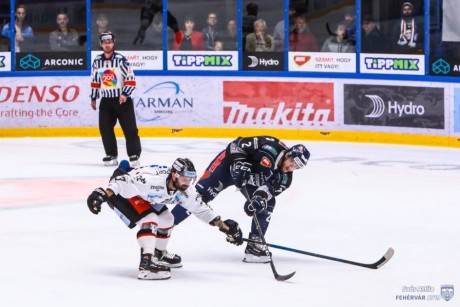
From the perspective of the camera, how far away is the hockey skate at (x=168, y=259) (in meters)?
9.55

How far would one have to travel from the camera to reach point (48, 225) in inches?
458

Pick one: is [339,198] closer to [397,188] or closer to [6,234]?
[397,188]

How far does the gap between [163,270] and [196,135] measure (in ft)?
31.3

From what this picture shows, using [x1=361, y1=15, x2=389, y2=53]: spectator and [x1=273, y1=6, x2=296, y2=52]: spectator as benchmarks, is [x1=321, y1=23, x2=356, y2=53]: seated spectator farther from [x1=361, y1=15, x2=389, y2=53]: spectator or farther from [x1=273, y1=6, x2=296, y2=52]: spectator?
[x1=273, y1=6, x2=296, y2=52]: spectator


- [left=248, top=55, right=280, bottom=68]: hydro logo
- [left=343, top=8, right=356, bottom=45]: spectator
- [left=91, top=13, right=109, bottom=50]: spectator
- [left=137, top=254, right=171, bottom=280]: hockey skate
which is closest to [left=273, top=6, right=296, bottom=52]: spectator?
[left=248, top=55, right=280, bottom=68]: hydro logo

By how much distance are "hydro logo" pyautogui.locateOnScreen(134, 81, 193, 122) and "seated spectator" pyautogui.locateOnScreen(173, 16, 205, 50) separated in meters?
0.61

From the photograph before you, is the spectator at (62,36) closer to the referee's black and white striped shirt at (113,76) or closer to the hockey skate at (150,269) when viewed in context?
the referee's black and white striped shirt at (113,76)

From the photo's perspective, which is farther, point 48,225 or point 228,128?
point 228,128

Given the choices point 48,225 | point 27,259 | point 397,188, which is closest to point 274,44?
point 397,188

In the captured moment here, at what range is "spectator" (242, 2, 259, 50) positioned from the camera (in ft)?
61.4

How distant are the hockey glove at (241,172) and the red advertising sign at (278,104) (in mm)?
8268

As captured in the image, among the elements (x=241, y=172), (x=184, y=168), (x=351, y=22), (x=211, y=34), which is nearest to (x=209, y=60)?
(x=211, y=34)

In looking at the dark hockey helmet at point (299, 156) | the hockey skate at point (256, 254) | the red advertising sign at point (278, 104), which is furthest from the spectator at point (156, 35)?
the dark hockey helmet at point (299, 156)

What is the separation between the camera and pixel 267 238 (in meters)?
11.1
